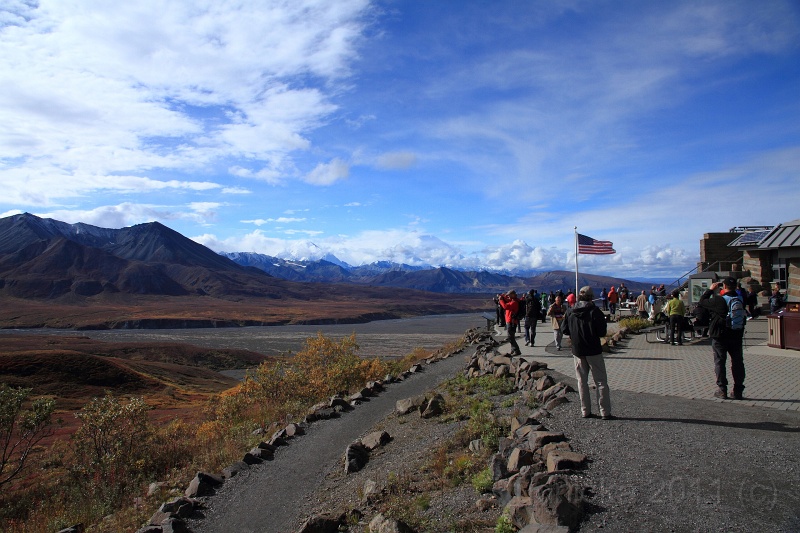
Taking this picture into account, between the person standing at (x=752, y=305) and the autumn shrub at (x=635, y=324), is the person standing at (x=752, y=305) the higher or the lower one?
the higher one

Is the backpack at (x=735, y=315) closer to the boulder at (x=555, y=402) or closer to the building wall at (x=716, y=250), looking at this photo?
the boulder at (x=555, y=402)

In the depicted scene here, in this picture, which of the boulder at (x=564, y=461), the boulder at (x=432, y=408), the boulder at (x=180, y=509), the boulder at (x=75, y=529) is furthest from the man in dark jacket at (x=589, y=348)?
the boulder at (x=75, y=529)

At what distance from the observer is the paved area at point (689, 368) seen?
9.68m

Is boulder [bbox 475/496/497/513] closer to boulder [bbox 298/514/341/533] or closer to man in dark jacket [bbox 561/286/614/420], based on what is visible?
boulder [bbox 298/514/341/533]

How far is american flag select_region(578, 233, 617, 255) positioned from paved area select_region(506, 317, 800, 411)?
359 inches

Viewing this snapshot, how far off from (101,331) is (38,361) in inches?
2885

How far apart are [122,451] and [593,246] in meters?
23.4

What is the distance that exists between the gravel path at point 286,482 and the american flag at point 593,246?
1808 cm

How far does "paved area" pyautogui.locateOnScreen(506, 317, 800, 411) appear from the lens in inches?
381

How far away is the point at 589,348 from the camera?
7.72 m

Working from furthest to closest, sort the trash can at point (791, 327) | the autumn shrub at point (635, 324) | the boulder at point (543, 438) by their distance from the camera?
the autumn shrub at point (635, 324), the trash can at point (791, 327), the boulder at point (543, 438)

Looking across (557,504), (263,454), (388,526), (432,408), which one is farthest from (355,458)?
(557,504)

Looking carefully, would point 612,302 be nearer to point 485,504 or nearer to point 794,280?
point 794,280

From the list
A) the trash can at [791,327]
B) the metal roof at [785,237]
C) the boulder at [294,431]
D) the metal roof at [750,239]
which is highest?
the metal roof at [750,239]
